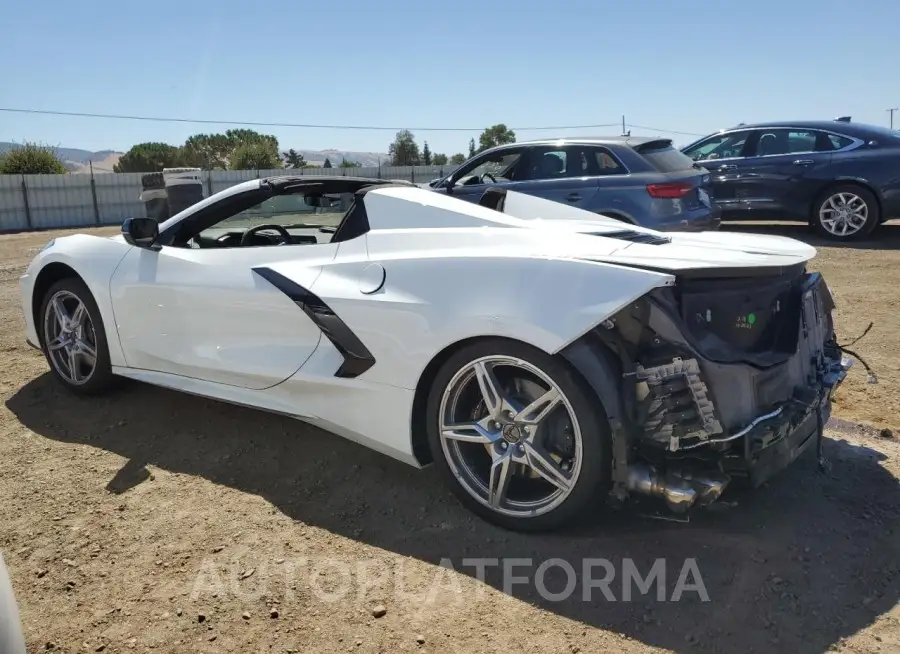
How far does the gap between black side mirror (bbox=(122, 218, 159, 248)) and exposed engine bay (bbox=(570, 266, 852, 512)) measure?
2.60 meters

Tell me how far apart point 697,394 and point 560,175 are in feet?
20.0

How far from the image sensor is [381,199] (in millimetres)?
3451

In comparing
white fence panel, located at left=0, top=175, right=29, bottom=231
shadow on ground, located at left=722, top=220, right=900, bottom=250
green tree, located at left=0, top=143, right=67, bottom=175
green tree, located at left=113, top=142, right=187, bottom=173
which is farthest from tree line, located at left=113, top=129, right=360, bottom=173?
shadow on ground, located at left=722, top=220, right=900, bottom=250

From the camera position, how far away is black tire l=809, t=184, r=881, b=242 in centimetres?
978

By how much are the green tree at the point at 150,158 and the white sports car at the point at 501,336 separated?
51209 mm

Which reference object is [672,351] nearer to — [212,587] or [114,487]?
[212,587]

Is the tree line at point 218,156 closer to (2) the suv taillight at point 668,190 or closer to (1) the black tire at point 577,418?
(2) the suv taillight at point 668,190

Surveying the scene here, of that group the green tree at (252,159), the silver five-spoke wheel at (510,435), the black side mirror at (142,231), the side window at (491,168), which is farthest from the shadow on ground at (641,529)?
the green tree at (252,159)

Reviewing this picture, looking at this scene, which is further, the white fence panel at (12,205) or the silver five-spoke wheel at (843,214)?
the white fence panel at (12,205)

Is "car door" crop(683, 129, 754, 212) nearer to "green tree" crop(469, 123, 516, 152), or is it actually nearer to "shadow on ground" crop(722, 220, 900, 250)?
"shadow on ground" crop(722, 220, 900, 250)

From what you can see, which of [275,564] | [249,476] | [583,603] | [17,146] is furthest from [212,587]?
[17,146]

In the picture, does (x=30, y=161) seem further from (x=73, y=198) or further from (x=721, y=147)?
(x=721, y=147)

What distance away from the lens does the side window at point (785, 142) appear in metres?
10.3

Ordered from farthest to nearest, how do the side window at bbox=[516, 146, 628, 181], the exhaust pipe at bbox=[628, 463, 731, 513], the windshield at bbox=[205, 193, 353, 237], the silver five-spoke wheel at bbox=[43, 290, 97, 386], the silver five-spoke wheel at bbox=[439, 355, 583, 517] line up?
the side window at bbox=[516, 146, 628, 181] < the silver five-spoke wheel at bbox=[43, 290, 97, 386] < the windshield at bbox=[205, 193, 353, 237] < the silver five-spoke wheel at bbox=[439, 355, 583, 517] < the exhaust pipe at bbox=[628, 463, 731, 513]
